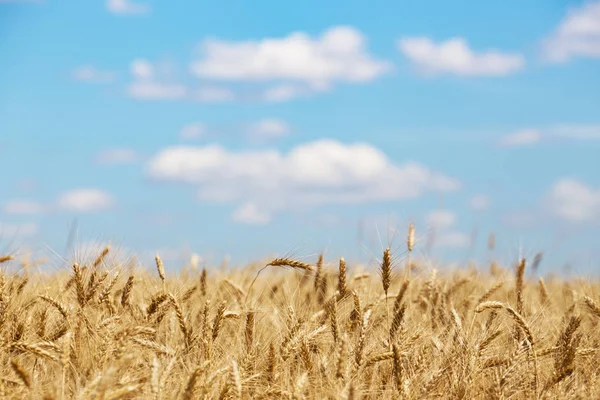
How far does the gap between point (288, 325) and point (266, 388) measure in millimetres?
695

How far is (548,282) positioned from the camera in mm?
10922

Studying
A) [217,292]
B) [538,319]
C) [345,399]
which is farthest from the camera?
[217,292]

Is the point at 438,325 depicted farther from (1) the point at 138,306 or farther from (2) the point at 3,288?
(2) the point at 3,288

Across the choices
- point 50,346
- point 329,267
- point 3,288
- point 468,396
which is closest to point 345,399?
point 468,396

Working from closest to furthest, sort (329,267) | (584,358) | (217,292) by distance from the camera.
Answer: (584,358), (329,267), (217,292)

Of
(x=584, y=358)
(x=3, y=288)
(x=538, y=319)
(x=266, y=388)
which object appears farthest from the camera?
(x=538, y=319)

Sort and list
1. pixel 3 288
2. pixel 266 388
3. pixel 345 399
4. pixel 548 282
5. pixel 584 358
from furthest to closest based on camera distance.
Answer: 1. pixel 548 282
2. pixel 584 358
3. pixel 3 288
4. pixel 266 388
5. pixel 345 399

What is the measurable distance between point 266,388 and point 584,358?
82.3 inches

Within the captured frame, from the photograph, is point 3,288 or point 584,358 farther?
point 584,358

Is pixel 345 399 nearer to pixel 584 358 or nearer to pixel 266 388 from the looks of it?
pixel 266 388

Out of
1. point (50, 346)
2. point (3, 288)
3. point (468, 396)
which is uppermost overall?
point (3, 288)

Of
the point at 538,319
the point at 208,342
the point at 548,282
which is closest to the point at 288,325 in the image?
the point at 208,342

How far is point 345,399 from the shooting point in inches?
126

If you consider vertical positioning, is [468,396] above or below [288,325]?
below
